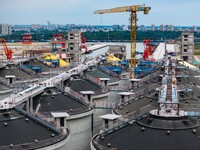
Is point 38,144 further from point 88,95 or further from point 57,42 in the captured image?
point 57,42

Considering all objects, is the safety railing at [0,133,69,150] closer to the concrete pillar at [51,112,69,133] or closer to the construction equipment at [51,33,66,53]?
the concrete pillar at [51,112,69,133]

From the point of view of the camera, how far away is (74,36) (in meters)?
90.4

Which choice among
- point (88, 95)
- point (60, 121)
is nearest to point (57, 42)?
point (88, 95)

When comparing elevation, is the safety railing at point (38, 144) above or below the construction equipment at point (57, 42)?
below

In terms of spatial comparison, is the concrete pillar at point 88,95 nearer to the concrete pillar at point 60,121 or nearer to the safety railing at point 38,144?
the concrete pillar at point 60,121

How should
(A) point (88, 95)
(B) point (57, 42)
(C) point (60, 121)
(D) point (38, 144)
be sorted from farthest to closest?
(B) point (57, 42) → (A) point (88, 95) → (C) point (60, 121) → (D) point (38, 144)

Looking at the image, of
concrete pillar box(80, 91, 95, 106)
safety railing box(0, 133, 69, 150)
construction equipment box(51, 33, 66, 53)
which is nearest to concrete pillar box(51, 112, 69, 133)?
safety railing box(0, 133, 69, 150)

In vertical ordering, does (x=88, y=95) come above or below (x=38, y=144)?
above

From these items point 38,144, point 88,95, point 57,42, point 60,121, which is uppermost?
point 57,42

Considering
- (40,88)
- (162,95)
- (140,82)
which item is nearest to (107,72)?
(140,82)

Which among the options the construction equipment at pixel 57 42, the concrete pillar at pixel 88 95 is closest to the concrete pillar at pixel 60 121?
the concrete pillar at pixel 88 95

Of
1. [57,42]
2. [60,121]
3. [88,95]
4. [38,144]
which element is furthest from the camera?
[57,42]

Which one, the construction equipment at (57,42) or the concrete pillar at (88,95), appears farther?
the construction equipment at (57,42)

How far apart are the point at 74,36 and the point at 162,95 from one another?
6506 cm
